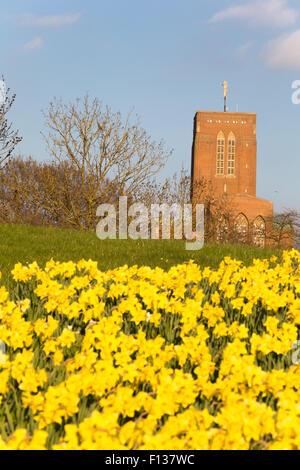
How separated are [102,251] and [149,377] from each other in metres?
6.93

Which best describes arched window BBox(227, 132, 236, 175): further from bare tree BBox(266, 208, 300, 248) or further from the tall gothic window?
bare tree BBox(266, 208, 300, 248)

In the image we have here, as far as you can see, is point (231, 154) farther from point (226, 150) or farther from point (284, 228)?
point (284, 228)

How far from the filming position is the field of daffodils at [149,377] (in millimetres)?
1751

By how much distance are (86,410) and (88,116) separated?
18.0m

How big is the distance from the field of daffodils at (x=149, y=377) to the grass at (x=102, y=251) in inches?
148

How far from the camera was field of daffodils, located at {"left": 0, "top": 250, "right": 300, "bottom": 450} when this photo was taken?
1.75m

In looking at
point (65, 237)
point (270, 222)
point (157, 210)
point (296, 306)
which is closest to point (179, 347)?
point (296, 306)

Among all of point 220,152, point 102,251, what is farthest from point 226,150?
point 102,251

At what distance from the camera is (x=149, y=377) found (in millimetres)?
2510

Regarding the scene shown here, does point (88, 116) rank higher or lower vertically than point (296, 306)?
higher

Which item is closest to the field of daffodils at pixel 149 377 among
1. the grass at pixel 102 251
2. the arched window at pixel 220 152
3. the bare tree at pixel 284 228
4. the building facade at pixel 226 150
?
the grass at pixel 102 251

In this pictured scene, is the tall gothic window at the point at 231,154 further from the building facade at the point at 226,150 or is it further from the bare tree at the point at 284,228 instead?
the bare tree at the point at 284,228
